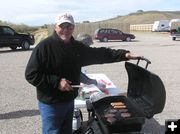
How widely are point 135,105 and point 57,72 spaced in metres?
1.01

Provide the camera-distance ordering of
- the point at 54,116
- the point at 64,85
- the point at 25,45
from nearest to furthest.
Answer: the point at 64,85 → the point at 54,116 → the point at 25,45

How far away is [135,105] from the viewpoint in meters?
4.62

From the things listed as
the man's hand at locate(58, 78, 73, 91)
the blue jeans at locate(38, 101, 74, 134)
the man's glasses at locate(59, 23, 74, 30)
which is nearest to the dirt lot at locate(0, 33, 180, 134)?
the blue jeans at locate(38, 101, 74, 134)

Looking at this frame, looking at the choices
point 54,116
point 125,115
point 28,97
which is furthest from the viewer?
point 28,97

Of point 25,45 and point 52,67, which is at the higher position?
point 52,67

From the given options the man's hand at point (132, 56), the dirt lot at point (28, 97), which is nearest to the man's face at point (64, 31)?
the man's hand at point (132, 56)

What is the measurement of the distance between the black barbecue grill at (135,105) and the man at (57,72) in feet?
1.40

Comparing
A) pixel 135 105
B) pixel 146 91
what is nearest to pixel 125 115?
pixel 135 105

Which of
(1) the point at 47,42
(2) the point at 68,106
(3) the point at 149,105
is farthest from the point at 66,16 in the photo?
(3) the point at 149,105

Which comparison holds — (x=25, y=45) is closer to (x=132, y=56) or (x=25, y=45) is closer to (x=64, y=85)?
(x=132, y=56)

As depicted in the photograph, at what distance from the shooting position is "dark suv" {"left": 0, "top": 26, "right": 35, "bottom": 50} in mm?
27719

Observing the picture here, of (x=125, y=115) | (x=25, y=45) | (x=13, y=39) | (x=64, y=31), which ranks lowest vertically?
(x=25, y=45)

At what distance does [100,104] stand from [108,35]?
115 feet

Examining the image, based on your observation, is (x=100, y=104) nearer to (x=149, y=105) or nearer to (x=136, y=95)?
(x=136, y=95)
